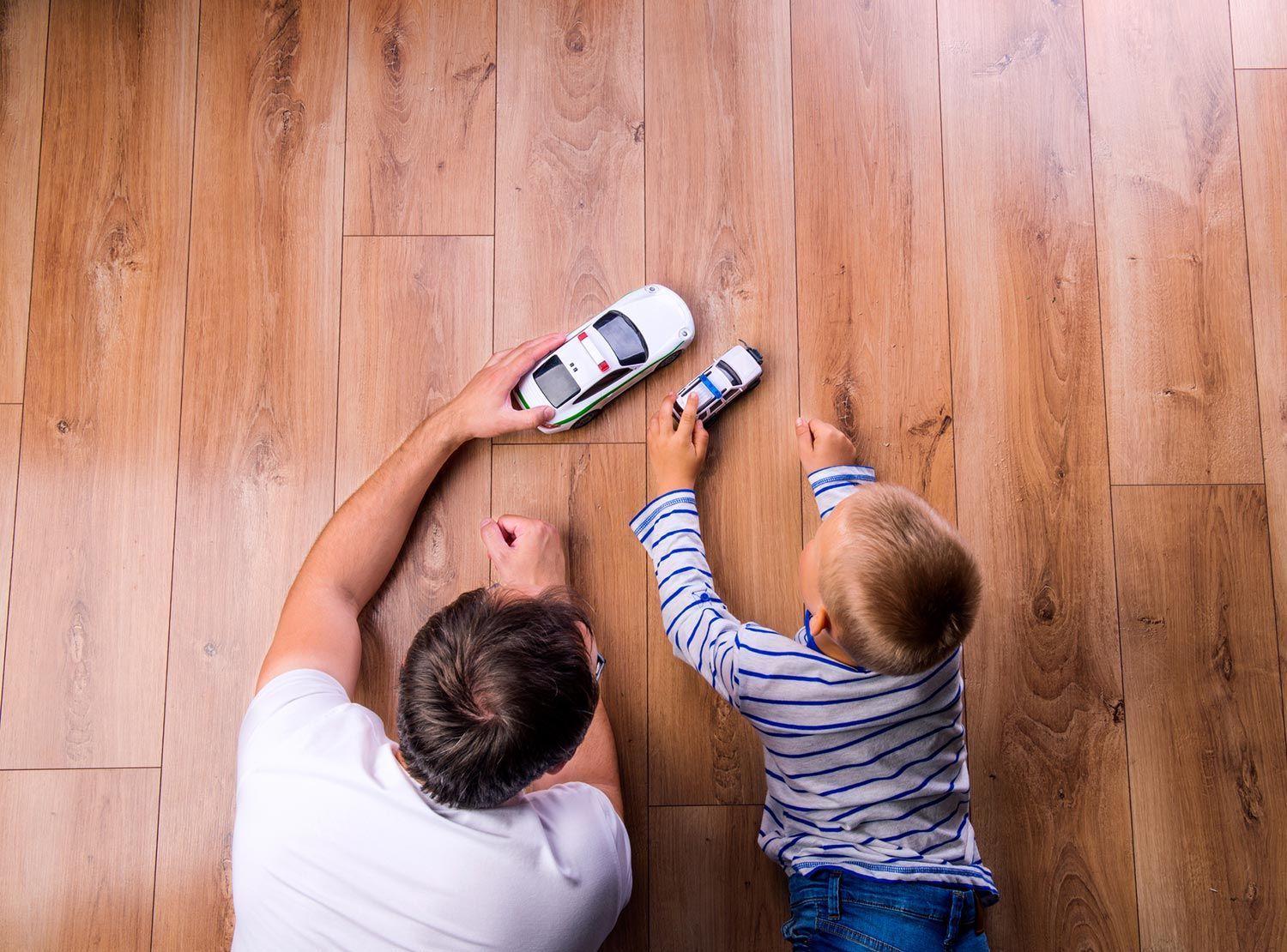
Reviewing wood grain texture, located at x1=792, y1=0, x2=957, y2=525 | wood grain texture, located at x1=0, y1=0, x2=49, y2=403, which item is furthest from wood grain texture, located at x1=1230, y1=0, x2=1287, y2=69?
wood grain texture, located at x1=0, y1=0, x2=49, y2=403

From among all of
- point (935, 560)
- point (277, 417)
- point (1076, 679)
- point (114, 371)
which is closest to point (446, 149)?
point (277, 417)

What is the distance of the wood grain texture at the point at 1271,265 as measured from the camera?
1.14 meters

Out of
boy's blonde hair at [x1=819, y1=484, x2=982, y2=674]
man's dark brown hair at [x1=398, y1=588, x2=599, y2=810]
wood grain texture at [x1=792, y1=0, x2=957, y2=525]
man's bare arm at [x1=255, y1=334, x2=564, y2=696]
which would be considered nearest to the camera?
man's dark brown hair at [x1=398, y1=588, x2=599, y2=810]

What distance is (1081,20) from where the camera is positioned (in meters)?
1.19

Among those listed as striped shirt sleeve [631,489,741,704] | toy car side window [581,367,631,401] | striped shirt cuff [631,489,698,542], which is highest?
toy car side window [581,367,631,401]

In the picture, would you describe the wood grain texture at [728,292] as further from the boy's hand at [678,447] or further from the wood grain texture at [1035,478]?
the wood grain texture at [1035,478]

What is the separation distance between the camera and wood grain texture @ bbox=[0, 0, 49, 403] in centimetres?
115

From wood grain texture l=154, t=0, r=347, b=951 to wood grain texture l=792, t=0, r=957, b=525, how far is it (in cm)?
69

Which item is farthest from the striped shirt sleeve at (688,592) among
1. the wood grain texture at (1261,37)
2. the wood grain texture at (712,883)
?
the wood grain texture at (1261,37)

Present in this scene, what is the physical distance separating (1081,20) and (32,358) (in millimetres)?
1607

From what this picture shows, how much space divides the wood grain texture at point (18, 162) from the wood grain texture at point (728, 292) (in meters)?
0.90

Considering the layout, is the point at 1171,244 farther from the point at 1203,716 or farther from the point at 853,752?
the point at 853,752

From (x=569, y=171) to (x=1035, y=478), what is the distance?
80cm

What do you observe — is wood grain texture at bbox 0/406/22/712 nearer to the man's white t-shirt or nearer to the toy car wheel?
the man's white t-shirt
